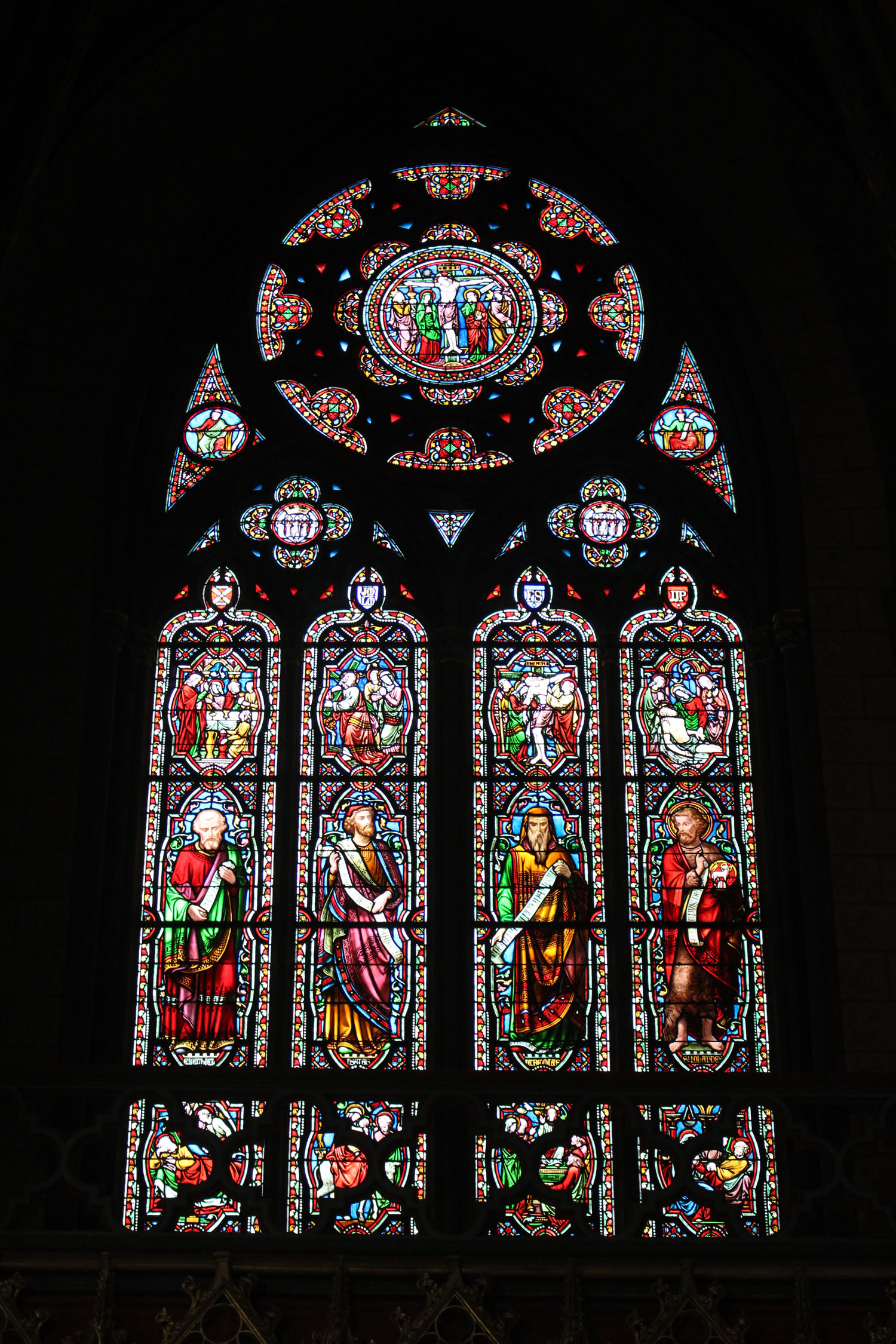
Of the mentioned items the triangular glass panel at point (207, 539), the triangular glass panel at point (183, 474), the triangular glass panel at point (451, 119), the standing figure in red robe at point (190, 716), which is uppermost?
the triangular glass panel at point (451, 119)

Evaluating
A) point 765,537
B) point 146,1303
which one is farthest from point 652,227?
point 146,1303

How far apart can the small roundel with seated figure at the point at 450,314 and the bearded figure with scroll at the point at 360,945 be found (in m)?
2.95

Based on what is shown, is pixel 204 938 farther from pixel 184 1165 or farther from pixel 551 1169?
pixel 551 1169

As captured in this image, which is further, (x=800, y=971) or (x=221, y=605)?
(x=221, y=605)

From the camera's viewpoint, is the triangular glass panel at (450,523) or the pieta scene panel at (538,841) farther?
the triangular glass panel at (450,523)

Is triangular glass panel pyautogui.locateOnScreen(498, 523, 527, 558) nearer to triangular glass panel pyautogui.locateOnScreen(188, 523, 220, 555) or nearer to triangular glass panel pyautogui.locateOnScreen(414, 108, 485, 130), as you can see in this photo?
triangular glass panel pyautogui.locateOnScreen(188, 523, 220, 555)

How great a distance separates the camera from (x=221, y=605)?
35.9 ft

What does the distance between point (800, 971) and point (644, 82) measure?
17.7ft

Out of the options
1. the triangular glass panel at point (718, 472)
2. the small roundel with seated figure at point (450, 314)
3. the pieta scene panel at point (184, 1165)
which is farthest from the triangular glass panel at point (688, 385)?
the pieta scene panel at point (184, 1165)

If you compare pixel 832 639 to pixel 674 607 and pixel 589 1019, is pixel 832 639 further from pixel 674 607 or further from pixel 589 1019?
pixel 589 1019

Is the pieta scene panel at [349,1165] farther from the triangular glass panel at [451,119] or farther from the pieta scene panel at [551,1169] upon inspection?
the triangular glass panel at [451,119]

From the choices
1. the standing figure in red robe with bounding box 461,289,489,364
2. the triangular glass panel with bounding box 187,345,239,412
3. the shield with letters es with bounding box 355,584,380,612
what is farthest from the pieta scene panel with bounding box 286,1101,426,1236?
the standing figure in red robe with bounding box 461,289,489,364

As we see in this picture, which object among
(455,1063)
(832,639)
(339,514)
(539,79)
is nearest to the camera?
(455,1063)

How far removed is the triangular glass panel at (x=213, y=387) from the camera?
11.5 metres
